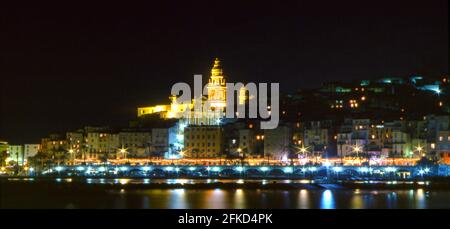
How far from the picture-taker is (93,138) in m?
86.6

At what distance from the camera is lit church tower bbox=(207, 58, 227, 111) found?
89.5 m

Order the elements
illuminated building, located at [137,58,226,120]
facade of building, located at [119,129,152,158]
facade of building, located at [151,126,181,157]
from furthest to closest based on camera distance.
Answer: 1. illuminated building, located at [137,58,226,120]
2. facade of building, located at [119,129,152,158]
3. facade of building, located at [151,126,181,157]

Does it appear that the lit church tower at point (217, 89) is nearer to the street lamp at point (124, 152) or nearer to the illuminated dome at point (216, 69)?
the illuminated dome at point (216, 69)

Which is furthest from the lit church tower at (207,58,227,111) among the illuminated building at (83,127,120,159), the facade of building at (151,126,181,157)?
the illuminated building at (83,127,120,159)

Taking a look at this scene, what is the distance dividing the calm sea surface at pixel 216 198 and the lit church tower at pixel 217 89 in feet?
102

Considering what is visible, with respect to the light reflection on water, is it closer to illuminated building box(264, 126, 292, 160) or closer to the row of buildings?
the row of buildings

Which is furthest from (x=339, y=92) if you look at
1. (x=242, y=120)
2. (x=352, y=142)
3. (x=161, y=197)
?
(x=161, y=197)

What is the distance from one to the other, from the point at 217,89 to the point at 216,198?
141ft

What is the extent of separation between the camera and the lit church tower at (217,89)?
89.5 meters

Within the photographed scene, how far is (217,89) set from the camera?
3600 inches

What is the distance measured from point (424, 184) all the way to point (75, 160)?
121ft

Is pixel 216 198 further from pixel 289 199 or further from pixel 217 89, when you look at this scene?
pixel 217 89

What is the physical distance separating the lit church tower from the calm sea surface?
30970mm

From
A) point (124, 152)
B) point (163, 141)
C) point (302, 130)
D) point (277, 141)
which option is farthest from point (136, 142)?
point (302, 130)
